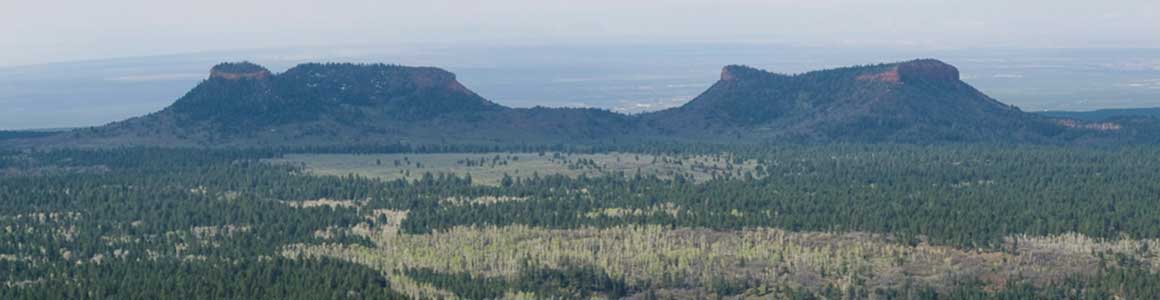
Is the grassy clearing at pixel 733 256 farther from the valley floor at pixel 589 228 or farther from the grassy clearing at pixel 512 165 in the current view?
the grassy clearing at pixel 512 165

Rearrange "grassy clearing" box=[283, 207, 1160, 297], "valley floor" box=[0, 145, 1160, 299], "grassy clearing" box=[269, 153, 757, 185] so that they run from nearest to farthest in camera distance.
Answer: "valley floor" box=[0, 145, 1160, 299], "grassy clearing" box=[283, 207, 1160, 297], "grassy clearing" box=[269, 153, 757, 185]

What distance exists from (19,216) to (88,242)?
55.6 ft

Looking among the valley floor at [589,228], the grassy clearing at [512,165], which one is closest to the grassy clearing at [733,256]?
the valley floor at [589,228]

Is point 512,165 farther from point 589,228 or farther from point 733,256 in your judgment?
point 733,256

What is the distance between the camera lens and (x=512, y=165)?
6983 inches

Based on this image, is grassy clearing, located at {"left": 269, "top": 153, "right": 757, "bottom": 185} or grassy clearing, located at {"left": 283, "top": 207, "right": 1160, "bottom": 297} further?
grassy clearing, located at {"left": 269, "top": 153, "right": 757, "bottom": 185}

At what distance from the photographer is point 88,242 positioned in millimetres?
121125

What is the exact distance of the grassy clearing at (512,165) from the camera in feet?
552

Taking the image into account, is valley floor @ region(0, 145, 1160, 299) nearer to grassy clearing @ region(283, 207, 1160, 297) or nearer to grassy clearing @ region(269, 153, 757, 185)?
grassy clearing @ region(283, 207, 1160, 297)

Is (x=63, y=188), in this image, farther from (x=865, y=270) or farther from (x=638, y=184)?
(x=865, y=270)

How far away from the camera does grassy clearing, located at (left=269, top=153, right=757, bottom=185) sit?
168 meters

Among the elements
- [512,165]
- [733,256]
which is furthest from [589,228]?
[512,165]

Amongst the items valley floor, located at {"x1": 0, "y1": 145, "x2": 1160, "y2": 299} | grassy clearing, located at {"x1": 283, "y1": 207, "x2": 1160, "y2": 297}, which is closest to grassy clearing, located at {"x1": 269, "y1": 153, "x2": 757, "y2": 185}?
valley floor, located at {"x1": 0, "y1": 145, "x2": 1160, "y2": 299}

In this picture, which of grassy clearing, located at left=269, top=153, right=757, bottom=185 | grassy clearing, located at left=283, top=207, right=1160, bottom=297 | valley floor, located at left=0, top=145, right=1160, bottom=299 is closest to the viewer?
valley floor, located at left=0, top=145, right=1160, bottom=299
